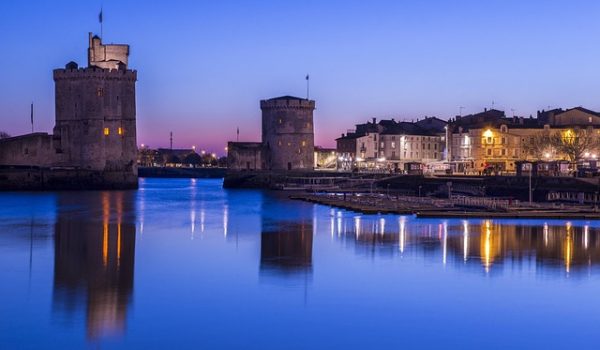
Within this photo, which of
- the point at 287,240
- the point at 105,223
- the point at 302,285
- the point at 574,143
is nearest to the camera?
the point at 302,285

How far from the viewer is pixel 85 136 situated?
56.3m

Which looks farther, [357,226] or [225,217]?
[225,217]

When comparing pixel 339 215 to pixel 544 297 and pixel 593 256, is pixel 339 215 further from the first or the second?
pixel 544 297

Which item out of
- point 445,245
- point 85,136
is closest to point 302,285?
point 445,245

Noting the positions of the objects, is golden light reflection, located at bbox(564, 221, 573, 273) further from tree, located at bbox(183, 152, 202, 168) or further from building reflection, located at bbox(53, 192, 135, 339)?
tree, located at bbox(183, 152, 202, 168)

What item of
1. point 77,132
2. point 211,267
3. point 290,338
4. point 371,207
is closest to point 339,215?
point 371,207

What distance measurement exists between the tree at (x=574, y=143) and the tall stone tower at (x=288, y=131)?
59.4 ft

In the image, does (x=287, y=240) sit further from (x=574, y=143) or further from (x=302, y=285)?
(x=574, y=143)

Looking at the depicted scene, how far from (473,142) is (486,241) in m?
41.7

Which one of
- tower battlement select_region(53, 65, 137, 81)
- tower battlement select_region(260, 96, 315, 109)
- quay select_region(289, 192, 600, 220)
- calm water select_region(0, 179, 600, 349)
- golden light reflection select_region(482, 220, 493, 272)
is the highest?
tower battlement select_region(53, 65, 137, 81)

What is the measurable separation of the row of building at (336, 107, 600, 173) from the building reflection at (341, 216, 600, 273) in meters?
20.0

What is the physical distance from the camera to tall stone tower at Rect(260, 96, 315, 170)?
6575cm

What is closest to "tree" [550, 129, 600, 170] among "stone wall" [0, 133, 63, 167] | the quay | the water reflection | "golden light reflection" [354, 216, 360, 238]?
the quay

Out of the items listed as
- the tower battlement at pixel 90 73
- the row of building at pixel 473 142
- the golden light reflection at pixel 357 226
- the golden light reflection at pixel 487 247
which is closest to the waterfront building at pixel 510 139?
the row of building at pixel 473 142
